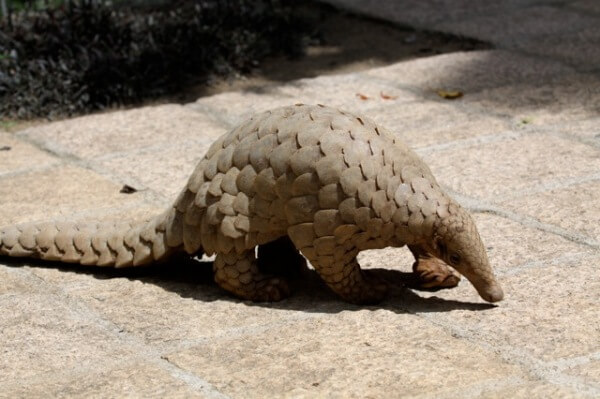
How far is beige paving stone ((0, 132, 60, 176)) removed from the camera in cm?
630

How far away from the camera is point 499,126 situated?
663 centimetres

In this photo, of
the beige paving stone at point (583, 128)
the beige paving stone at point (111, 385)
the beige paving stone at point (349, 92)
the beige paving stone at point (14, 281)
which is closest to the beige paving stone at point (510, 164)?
the beige paving stone at point (583, 128)

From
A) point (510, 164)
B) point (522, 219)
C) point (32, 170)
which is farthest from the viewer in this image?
point (32, 170)

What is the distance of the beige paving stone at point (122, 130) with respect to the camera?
671cm

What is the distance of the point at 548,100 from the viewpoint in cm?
706

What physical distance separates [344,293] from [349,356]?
472 millimetres

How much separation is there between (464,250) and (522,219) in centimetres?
Result: 114

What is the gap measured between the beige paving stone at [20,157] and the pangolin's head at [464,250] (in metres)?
2.95

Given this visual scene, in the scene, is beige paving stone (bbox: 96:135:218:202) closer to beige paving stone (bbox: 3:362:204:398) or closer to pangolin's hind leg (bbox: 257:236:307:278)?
pangolin's hind leg (bbox: 257:236:307:278)

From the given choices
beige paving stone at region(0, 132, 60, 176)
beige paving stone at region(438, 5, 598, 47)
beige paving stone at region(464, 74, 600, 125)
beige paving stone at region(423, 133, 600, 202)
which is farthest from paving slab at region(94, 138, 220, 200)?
beige paving stone at region(438, 5, 598, 47)

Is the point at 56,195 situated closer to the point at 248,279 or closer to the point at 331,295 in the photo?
the point at 248,279

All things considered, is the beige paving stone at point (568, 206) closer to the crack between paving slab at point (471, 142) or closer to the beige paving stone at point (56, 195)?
the crack between paving slab at point (471, 142)

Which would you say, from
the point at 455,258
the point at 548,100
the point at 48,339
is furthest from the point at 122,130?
the point at 455,258

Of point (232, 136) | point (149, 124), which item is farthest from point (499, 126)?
point (232, 136)
